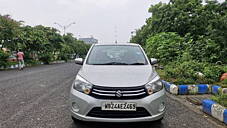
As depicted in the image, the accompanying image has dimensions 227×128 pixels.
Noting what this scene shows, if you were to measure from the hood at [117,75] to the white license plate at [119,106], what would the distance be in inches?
10.8

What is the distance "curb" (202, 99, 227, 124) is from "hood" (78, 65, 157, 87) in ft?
5.01

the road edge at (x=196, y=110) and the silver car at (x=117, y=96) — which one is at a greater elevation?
the silver car at (x=117, y=96)

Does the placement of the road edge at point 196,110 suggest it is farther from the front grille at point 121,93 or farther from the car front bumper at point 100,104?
the front grille at point 121,93

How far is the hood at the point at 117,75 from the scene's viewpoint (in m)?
3.20

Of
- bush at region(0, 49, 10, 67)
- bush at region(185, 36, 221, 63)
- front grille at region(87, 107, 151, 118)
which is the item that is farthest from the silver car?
bush at region(0, 49, 10, 67)

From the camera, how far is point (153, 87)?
10.7 ft

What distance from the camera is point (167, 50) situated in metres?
13.0

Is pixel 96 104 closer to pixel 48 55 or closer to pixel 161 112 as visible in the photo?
pixel 161 112

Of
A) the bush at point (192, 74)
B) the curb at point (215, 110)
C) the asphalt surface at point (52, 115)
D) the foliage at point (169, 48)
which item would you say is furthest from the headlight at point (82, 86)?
the foliage at point (169, 48)

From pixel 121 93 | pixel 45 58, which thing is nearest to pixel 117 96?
pixel 121 93

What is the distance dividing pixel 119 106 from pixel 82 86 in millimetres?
664

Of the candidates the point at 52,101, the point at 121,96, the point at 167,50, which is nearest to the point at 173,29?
the point at 167,50

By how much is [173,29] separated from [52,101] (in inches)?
578

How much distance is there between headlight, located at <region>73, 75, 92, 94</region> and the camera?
3205 mm
